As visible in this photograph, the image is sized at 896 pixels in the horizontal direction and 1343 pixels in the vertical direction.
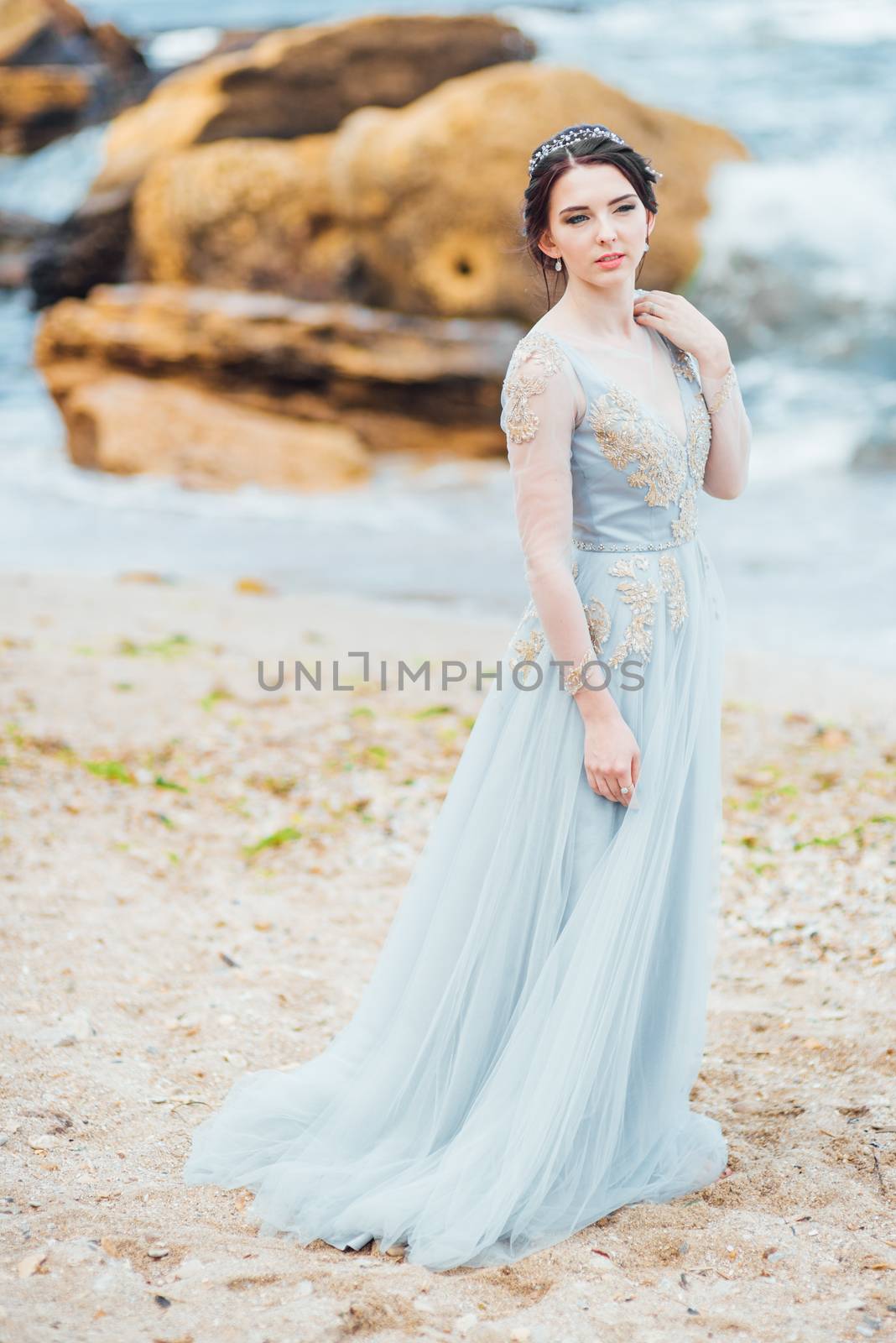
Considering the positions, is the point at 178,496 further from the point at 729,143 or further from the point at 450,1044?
the point at 450,1044

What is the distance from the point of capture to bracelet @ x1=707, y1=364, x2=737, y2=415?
2516 mm

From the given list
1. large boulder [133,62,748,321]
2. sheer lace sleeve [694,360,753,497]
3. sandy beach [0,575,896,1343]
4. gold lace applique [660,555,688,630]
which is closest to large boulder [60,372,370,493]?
large boulder [133,62,748,321]

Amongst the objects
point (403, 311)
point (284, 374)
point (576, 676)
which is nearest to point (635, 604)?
point (576, 676)

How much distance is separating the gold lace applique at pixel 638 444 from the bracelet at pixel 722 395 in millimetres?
146

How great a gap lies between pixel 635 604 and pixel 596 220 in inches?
28.6

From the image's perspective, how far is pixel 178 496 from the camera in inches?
443

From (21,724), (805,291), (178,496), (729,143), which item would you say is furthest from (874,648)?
(729,143)

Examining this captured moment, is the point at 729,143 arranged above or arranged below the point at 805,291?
above

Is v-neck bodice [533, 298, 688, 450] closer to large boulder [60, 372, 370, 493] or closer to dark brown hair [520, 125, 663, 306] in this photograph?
dark brown hair [520, 125, 663, 306]

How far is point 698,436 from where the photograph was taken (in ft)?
8.17

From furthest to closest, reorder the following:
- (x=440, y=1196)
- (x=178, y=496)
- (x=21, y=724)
Result: (x=178, y=496), (x=21, y=724), (x=440, y=1196)

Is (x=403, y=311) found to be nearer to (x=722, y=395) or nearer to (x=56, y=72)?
(x=56, y=72)

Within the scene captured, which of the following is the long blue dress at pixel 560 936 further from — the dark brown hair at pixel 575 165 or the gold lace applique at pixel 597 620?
the dark brown hair at pixel 575 165

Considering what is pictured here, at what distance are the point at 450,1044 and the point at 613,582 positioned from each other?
102 centimetres
